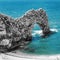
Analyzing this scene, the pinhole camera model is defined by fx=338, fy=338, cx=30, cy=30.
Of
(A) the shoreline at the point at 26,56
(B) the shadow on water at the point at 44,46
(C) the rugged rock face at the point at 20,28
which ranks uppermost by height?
(C) the rugged rock face at the point at 20,28

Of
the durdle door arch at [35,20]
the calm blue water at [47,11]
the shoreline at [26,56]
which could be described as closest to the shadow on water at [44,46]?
the calm blue water at [47,11]

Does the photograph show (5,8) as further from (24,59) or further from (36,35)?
(24,59)

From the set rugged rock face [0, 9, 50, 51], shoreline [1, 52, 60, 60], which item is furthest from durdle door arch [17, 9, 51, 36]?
shoreline [1, 52, 60, 60]

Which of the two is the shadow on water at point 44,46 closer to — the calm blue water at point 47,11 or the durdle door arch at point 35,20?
the calm blue water at point 47,11

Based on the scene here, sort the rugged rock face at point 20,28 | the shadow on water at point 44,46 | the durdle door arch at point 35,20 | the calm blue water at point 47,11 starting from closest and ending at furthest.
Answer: the rugged rock face at point 20,28 < the shadow on water at point 44,46 < the calm blue water at point 47,11 < the durdle door arch at point 35,20

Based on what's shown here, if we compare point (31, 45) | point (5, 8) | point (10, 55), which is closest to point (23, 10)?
point (5, 8)

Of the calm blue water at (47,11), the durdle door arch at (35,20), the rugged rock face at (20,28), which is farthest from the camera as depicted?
the durdle door arch at (35,20)

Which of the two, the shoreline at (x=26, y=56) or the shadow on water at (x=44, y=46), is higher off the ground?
the shadow on water at (x=44, y=46)
